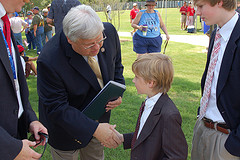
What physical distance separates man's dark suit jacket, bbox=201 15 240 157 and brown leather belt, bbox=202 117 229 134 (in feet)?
0.26

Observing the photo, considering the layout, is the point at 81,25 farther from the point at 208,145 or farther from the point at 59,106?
the point at 208,145

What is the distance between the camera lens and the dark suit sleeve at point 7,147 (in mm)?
1536

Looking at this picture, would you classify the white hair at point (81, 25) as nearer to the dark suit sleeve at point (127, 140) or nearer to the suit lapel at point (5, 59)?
the suit lapel at point (5, 59)

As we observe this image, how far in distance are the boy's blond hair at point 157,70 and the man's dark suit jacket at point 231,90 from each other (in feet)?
1.51

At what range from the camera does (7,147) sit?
155 centimetres

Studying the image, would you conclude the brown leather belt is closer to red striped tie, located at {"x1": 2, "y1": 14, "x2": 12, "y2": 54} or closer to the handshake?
the handshake

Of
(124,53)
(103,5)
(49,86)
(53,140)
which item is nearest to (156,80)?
(49,86)

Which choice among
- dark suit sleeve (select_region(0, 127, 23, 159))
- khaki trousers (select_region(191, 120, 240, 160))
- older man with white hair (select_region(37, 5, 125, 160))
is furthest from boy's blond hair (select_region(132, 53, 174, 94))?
dark suit sleeve (select_region(0, 127, 23, 159))

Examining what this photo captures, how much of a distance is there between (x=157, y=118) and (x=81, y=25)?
92 centimetres

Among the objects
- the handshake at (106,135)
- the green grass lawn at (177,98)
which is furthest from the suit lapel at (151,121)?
the green grass lawn at (177,98)

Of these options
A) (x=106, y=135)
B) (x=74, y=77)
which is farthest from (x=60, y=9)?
(x=106, y=135)

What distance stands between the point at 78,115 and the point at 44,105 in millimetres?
331

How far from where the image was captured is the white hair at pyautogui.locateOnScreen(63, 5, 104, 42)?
1.97 metres

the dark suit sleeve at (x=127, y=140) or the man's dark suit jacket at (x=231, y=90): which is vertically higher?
the man's dark suit jacket at (x=231, y=90)
